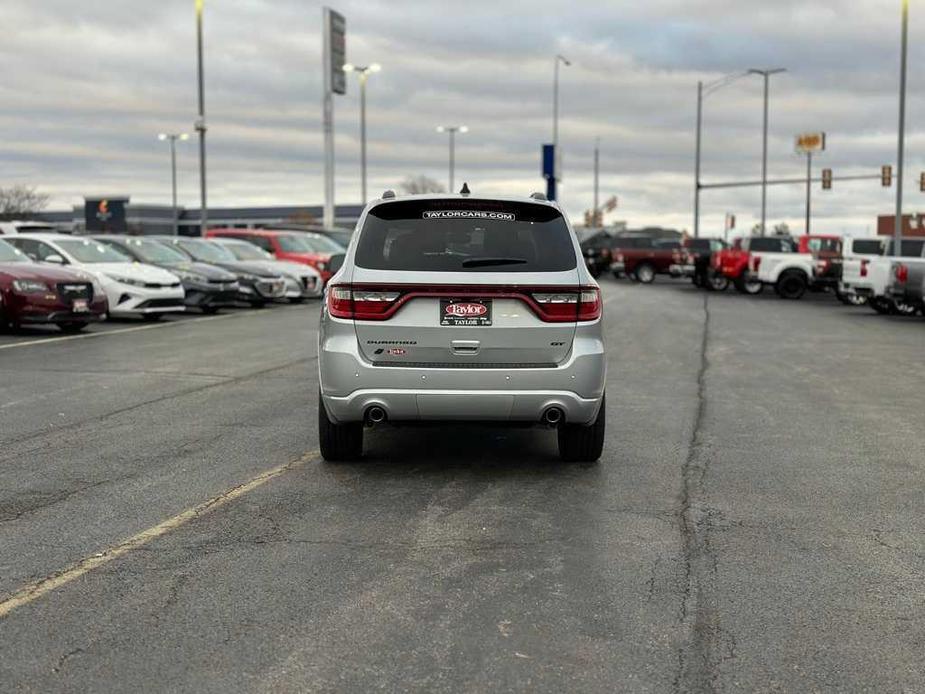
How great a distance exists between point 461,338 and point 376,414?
2.32 feet

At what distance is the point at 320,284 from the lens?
28.3m

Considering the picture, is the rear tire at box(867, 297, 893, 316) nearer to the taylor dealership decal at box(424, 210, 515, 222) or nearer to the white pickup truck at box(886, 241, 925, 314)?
the white pickup truck at box(886, 241, 925, 314)

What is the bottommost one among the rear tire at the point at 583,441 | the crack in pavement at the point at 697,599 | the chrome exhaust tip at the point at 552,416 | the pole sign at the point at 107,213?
the crack in pavement at the point at 697,599

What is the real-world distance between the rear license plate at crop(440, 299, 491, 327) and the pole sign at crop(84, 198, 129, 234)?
102m

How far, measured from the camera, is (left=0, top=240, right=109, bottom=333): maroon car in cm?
1697

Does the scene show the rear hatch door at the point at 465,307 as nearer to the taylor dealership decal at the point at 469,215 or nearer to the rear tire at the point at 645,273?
the taylor dealership decal at the point at 469,215

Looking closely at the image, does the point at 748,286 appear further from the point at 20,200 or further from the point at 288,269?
the point at 20,200

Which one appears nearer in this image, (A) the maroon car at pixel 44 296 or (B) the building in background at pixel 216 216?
(A) the maroon car at pixel 44 296

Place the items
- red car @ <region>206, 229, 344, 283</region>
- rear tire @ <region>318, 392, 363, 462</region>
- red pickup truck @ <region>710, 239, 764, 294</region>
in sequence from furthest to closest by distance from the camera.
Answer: red pickup truck @ <region>710, 239, 764, 294</region>
red car @ <region>206, 229, 344, 283</region>
rear tire @ <region>318, 392, 363, 462</region>

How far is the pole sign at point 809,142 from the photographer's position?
77.9 m

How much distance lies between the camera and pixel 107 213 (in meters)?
103

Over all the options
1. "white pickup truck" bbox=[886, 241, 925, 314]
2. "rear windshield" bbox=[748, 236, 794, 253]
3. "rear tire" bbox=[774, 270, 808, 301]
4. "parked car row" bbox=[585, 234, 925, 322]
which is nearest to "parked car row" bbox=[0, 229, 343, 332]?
"parked car row" bbox=[585, 234, 925, 322]

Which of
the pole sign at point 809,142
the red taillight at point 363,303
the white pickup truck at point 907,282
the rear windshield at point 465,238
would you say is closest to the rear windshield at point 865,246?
the white pickup truck at point 907,282

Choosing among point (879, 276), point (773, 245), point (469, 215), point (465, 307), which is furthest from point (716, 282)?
point (465, 307)
